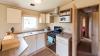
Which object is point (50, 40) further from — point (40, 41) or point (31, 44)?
point (31, 44)

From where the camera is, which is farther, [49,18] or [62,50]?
[49,18]

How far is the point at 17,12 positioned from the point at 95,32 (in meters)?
3.38

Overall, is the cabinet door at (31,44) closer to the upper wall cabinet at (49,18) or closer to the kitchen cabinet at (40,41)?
the kitchen cabinet at (40,41)

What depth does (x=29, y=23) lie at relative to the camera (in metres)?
4.30

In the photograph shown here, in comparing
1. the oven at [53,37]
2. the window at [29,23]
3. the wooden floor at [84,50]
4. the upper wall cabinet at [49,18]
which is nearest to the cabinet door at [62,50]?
the oven at [53,37]

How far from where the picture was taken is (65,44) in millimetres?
2787

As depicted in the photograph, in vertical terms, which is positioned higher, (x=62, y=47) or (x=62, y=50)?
(x=62, y=47)

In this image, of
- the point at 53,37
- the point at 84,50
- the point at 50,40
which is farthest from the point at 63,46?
the point at 84,50

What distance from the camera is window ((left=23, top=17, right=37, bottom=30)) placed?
402 cm

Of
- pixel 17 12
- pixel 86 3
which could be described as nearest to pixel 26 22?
pixel 17 12

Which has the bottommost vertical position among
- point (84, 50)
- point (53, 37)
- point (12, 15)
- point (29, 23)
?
point (84, 50)

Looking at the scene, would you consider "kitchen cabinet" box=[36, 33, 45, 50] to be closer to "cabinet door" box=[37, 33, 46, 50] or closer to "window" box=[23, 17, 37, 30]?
"cabinet door" box=[37, 33, 46, 50]

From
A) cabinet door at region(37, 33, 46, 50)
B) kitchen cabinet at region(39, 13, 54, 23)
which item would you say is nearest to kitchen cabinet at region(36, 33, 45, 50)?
cabinet door at region(37, 33, 46, 50)

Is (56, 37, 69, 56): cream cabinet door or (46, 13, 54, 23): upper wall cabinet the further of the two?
(46, 13, 54, 23): upper wall cabinet
